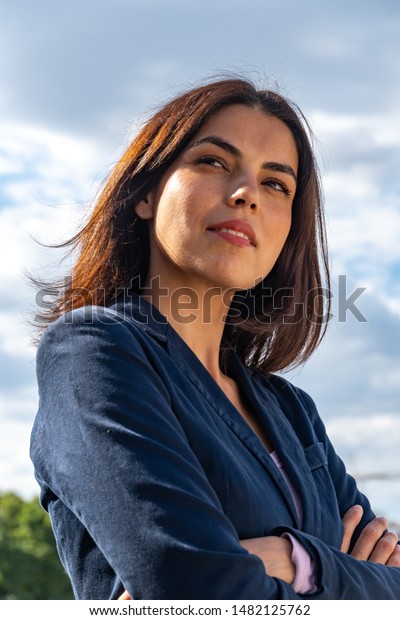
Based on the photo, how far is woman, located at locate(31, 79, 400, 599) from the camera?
348 centimetres

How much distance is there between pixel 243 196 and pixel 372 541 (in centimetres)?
179

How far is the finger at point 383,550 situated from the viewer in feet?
15.1

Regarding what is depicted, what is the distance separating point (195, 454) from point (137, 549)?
1.92ft

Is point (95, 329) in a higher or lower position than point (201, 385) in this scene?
higher

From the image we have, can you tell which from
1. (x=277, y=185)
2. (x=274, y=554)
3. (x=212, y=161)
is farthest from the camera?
(x=277, y=185)

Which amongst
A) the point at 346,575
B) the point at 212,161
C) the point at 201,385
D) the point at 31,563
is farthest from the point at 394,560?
the point at 31,563

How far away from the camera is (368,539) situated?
4703 mm

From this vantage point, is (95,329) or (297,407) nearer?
(95,329)

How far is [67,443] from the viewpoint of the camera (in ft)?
12.1

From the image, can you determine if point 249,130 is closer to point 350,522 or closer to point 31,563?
point 350,522

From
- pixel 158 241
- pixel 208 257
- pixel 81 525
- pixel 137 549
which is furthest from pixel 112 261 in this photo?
pixel 137 549

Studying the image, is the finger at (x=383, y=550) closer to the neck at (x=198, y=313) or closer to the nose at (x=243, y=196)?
the neck at (x=198, y=313)

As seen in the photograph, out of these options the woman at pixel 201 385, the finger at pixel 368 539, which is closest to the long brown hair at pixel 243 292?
the woman at pixel 201 385

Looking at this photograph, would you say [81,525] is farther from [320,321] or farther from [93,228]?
[320,321]
